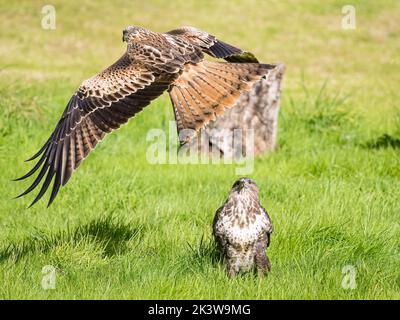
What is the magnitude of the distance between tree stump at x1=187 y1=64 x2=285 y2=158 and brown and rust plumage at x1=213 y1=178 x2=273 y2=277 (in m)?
3.69

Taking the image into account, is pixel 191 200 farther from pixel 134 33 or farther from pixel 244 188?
pixel 244 188

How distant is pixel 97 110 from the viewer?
5.12 m

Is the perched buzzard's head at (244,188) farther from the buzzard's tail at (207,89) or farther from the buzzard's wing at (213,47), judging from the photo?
the buzzard's wing at (213,47)

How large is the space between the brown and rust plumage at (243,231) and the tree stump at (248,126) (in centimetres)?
369

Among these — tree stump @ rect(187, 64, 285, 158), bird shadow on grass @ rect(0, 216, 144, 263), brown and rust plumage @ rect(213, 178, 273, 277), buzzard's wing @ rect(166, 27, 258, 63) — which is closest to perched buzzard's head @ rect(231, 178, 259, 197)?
brown and rust plumage @ rect(213, 178, 273, 277)

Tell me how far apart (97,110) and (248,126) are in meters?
3.75

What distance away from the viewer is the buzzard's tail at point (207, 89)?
5.28m

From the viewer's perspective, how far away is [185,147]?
338 inches

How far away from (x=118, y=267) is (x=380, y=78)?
9104 mm

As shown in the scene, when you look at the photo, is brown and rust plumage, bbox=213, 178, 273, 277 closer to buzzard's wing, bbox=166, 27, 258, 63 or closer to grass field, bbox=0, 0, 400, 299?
grass field, bbox=0, 0, 400, 299

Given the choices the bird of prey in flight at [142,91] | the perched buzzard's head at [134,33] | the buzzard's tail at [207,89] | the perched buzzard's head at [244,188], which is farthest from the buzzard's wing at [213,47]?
the perched buzzard's head at [244,188]

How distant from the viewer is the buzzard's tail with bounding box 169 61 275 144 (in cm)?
528

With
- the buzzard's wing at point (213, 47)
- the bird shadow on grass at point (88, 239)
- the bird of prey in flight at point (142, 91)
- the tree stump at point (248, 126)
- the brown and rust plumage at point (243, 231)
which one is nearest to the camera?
the brown and rust plumage at point (243, 231)

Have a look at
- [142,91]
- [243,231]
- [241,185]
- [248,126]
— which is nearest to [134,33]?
[142,91]
